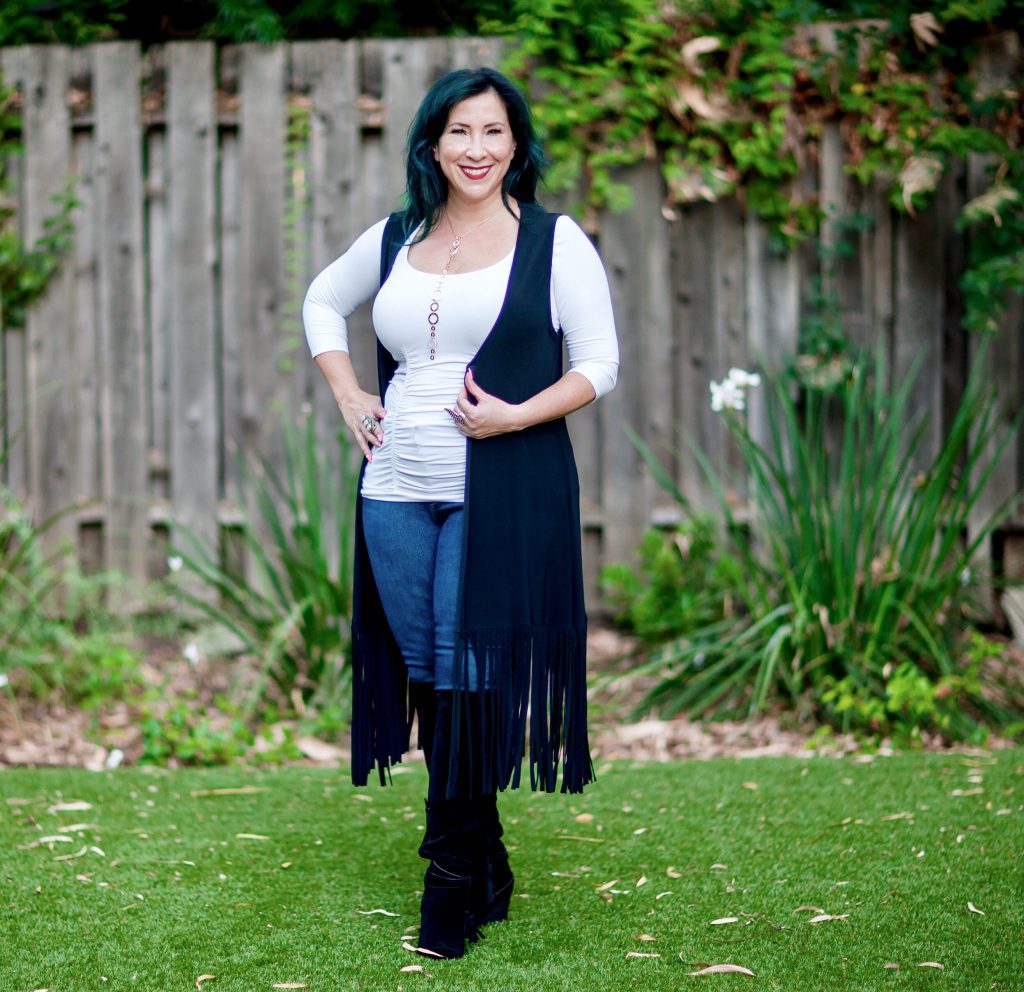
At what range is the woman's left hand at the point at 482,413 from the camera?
229 cm

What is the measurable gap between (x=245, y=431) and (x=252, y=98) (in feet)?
4.21

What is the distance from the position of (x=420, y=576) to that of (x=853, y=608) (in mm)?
2032

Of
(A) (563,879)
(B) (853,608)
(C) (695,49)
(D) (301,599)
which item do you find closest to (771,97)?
(C) (695,49)

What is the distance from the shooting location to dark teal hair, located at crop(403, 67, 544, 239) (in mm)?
2391

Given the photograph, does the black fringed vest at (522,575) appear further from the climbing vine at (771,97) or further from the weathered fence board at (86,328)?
the weathered fence board at (86,328)

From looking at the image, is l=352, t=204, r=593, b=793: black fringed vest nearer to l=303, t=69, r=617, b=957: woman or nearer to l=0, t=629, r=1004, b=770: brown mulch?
l=303, t=69, r=617, b=957: woman

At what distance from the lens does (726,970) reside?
226 centimetres

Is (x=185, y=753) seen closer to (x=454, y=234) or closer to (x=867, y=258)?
(x=454, y=234)

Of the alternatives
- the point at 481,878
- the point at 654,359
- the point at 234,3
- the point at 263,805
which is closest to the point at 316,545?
the point at 263,805

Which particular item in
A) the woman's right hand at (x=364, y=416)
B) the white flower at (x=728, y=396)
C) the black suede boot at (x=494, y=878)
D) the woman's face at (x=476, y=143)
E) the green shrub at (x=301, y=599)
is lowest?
the black suede boot at (x=494, y=878)

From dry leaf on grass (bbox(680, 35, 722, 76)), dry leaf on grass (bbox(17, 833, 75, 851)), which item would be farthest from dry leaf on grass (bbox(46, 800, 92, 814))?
dry leaf on grass (bbox(680, 35, 722, 76))

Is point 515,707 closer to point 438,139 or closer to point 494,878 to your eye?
point 494,878

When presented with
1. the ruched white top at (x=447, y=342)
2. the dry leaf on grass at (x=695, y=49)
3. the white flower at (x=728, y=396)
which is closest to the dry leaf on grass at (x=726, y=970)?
the ruched white top at (x=447, y=342)

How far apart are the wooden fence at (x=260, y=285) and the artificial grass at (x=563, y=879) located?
1609mm
